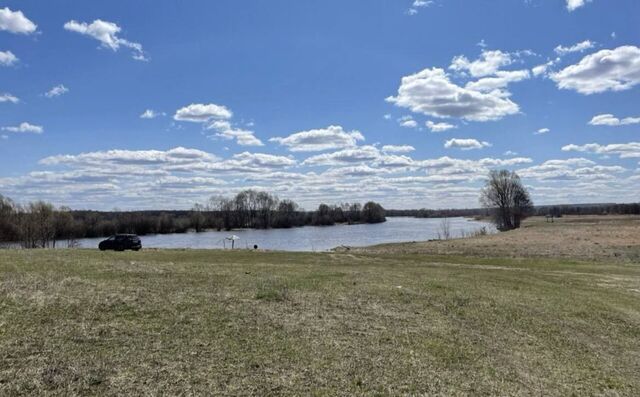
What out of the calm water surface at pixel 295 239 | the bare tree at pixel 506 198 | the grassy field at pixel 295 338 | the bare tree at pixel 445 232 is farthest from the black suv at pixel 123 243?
the bare tree at pixel 506 198

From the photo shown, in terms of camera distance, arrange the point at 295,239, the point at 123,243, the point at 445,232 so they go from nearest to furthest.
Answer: the point at 123,243 < the point at 295,239 < the point at 445,232

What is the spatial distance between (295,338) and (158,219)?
11314cm

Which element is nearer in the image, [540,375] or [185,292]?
[540,375]

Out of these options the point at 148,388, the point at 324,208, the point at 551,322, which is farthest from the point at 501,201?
the point at 148,388

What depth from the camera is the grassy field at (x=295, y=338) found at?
20.8 feet

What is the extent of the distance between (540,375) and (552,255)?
32483 millimetres

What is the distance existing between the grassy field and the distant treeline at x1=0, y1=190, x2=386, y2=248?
211ft

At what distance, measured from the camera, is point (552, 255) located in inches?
1436

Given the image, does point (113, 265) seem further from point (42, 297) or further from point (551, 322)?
point (551, 322)

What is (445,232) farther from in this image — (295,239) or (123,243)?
(123,243)

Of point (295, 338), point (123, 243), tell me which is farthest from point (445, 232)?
point (295, 338)

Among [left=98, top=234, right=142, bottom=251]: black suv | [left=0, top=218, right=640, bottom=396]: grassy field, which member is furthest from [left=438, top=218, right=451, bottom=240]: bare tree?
[left=0, top=218, right=640, bottom=396]: grassy field

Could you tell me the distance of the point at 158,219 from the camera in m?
115

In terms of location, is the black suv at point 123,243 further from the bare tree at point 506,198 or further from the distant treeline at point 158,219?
the bare tree at point 506,198
